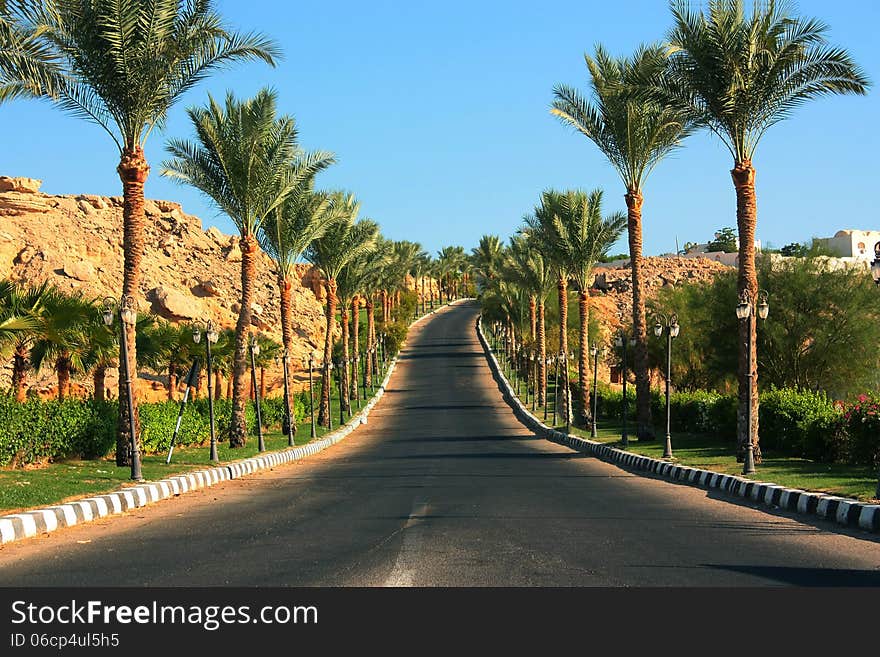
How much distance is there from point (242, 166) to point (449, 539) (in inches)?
984

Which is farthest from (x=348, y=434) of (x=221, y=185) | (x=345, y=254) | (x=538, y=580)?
(x=538, y=580)

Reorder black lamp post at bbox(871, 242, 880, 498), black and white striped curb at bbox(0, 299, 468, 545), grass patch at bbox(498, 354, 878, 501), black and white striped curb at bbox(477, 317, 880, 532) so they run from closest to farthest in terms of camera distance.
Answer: black and white striped curb at bbox(0, 299, 468, 545), black and white striped curb at bbox(477, 317, 880, 532), black lamp post at bbox(871, 242, 880, 498), grass patch at bbox(498, 354, 878, 501)

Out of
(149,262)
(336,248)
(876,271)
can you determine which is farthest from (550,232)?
(149,262)

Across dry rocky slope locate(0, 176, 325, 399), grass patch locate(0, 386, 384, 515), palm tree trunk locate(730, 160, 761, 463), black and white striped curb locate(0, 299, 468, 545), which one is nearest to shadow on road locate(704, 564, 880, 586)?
black and white striped curb locate(0, 299, 468, 545)

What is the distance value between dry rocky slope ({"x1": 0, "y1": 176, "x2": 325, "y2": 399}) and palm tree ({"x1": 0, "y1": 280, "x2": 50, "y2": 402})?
37528mm

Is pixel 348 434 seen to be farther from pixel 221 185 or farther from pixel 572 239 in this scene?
pixel 221 185

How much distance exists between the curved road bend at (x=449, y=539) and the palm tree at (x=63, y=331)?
32.7ft

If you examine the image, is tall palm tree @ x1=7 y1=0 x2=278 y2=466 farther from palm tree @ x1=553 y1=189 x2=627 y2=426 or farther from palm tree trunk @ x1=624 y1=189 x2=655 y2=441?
palm tree @ x1=553 y1=189 x2=627 y2=426

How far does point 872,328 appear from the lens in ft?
137

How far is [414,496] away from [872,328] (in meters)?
29.1

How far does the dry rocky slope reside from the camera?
95.1 metres

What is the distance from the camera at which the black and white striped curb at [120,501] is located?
44.5ft

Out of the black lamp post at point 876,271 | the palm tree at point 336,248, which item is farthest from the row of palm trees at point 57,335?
the black lamp post at point 876,271

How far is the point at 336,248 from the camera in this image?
53.5 m
